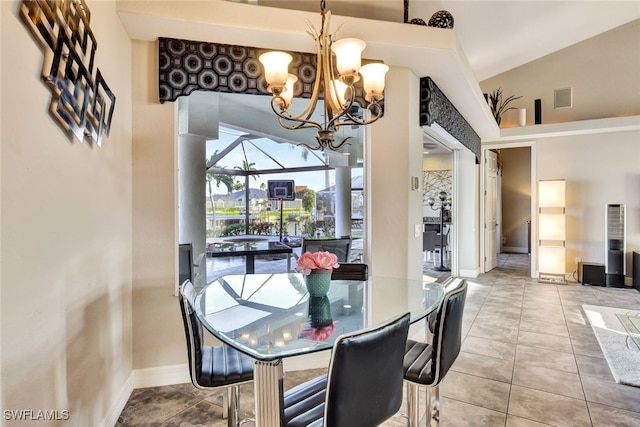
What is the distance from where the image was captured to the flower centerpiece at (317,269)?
188cm

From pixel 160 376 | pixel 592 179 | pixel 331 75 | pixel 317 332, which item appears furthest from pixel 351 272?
pixel 592 179

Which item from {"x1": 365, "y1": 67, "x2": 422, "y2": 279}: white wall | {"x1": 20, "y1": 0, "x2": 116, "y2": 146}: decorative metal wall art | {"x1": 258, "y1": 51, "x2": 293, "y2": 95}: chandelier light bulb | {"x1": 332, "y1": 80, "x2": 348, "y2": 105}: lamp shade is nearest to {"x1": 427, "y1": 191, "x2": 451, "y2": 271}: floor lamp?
{"x1": 365, "y1": 67, "x2": 422, "y2": 279}: white wall

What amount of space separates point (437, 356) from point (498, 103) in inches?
245

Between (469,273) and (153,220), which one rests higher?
(153,220)

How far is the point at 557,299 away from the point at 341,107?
14.8ft

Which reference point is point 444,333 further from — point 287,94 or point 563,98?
point 563,98

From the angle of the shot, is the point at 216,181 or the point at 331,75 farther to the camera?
the point at 216,181

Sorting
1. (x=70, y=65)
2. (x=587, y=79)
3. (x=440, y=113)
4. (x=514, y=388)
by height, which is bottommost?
(x=514, y=388)

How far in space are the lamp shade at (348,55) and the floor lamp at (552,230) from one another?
5.38m

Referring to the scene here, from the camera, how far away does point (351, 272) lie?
8.83 ft

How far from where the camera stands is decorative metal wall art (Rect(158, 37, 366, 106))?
2.36 meters

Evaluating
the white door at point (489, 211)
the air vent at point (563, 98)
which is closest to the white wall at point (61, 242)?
the white door at point (489, 211)

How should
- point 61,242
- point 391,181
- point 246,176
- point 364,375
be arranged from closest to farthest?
point 364,375, point 61,242, point 391,181, point 246,176

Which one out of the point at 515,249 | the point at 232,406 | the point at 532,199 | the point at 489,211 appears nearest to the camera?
the point at 232,406
